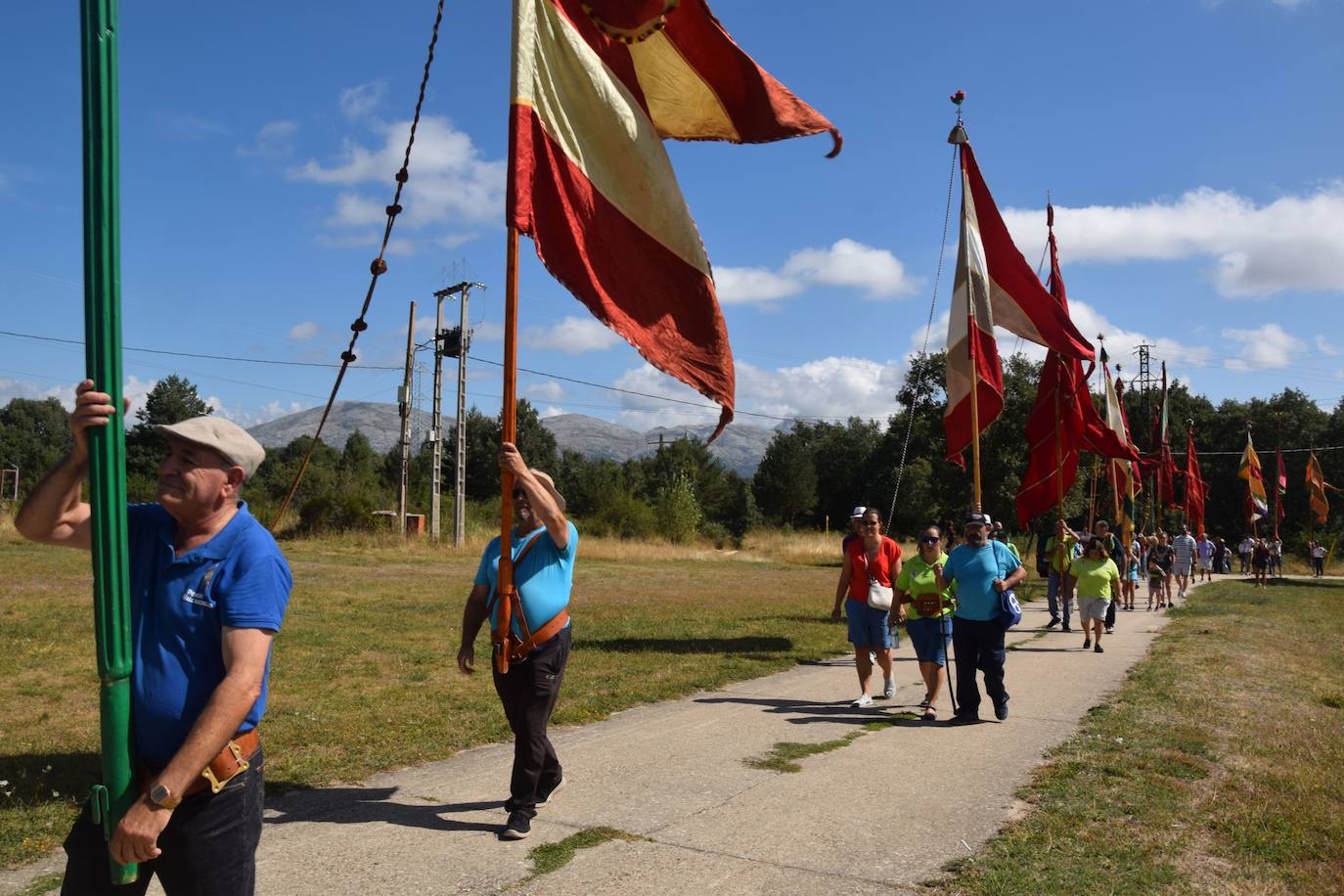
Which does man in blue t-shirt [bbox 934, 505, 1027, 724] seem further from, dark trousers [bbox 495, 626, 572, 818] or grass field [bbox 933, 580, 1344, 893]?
dark trousers [bbox 495, 626, 572, 818]

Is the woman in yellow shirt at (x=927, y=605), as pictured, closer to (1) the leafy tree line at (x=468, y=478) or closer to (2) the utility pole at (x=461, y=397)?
(2) the utility pole at (x=461, y=397)

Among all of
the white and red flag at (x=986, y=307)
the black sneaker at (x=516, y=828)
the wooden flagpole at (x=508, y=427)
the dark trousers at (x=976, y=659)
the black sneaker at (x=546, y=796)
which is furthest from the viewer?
the white and red flag at (x=986, y=307)

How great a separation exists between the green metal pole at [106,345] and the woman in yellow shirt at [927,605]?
8.03 meters

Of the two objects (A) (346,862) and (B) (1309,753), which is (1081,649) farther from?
(A) (346,862)

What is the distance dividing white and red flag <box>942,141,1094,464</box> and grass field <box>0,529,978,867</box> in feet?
13.4

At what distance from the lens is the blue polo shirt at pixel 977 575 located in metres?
9.52

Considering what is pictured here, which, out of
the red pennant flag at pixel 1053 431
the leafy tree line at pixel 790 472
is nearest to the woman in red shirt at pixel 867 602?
the red pennant flag at pixel 1053 431

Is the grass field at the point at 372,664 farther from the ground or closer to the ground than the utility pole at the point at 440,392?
closer to the ground

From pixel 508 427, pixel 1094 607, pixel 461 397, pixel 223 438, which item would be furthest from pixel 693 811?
pixel 461 397

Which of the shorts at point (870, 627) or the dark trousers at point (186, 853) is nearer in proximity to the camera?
the dark trousers at point (186, 853)

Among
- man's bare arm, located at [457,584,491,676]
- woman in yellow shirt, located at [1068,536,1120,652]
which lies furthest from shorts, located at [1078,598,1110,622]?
man's bare arm, located at [457,584,491,676]

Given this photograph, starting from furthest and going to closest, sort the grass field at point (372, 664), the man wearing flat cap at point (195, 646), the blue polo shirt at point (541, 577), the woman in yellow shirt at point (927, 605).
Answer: the woman in yellow shirt at point (927, 605), the grass field at point (372, 664), the blue polo shirt at point (541, 577), the man wearing flat cap at point (195, 646)

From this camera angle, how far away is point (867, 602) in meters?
10.3

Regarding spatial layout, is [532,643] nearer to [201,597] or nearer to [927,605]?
[201,597]
